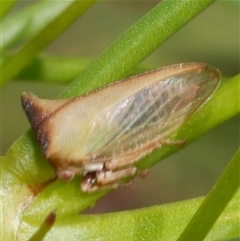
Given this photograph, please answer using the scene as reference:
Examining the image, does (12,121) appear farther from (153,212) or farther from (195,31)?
(153,212)

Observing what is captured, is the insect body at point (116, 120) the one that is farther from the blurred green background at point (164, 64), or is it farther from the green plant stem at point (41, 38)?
the blurred green background at point (164, 64)

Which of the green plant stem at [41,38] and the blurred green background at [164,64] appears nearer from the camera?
the green plant stem at [41,38]

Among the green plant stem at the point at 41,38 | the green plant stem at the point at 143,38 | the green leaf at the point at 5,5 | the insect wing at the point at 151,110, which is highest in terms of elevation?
the green leaf at the point at 5,5

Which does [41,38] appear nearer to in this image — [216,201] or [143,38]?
[143,38]

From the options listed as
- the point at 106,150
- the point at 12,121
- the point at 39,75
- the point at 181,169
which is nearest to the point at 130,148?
the point at 106,150

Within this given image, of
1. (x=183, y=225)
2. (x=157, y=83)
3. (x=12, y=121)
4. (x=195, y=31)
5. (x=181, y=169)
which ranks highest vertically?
(x=157, y=83)

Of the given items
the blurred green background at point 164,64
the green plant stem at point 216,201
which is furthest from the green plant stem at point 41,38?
the blurred green background at point 164,64
